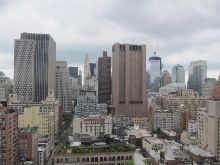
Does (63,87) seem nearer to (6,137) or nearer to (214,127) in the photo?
(214,127)

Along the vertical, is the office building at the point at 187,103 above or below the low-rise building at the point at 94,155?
above

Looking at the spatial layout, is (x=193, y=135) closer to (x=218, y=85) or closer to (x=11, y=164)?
(x=218, y=85)

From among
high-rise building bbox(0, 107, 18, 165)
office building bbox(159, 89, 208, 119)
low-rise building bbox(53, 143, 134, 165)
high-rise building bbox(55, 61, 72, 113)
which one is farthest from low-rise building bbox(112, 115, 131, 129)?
high-rise building bbox(55, 61, 72, 113)

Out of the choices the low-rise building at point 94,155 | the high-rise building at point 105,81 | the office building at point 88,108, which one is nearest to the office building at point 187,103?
the office building at point 88,108

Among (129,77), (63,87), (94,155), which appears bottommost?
(94,155)

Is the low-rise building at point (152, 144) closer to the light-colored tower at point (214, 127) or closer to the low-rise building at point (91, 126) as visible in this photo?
the light-colored tower at point (214, 127)

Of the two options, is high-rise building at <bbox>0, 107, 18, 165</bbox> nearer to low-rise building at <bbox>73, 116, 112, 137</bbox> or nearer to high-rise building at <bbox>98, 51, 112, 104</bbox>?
low-rise building at <bbox>73, 116, 112, 137</bbox>

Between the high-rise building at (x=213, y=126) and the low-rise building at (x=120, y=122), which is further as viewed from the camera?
the low-rise building at (x=120, y=122)

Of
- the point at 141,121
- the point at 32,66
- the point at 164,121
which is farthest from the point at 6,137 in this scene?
the point at 32,66
